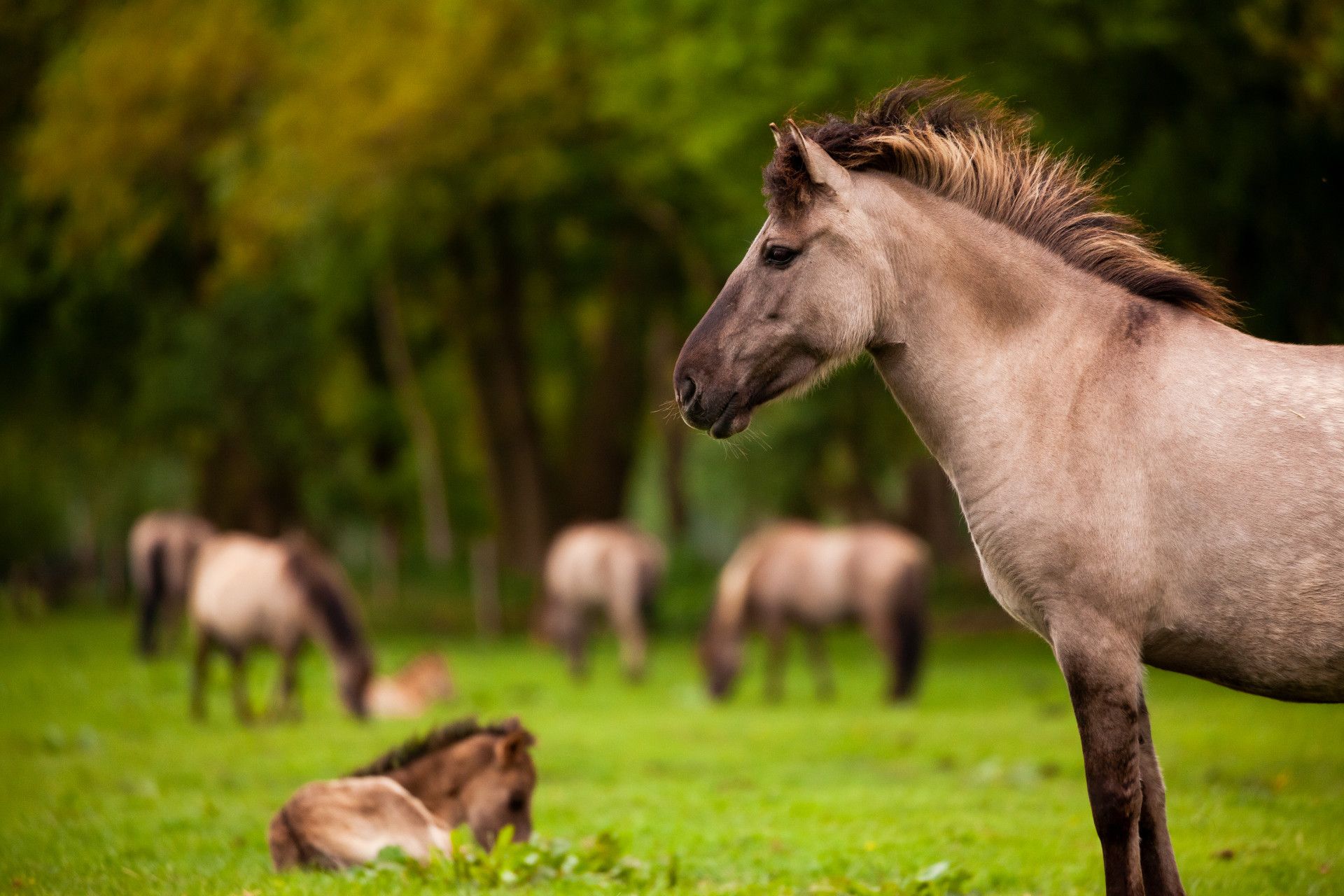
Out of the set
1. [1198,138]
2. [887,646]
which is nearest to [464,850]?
[887,646]

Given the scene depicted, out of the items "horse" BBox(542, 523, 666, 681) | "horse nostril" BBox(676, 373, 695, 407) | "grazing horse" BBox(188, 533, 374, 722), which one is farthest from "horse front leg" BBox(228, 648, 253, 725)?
"horse nostril" BBox(676, 373, 695, 407)

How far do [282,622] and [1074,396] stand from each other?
39.1ft

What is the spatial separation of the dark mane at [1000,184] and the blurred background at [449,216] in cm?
1214

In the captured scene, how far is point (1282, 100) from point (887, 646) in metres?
8.52

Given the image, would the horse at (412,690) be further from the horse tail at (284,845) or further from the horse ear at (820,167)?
the horse ear at (820,167)

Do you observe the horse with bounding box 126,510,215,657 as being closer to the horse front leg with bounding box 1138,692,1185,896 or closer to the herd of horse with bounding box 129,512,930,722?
the herd of horse with bounding box 129,512,930,722

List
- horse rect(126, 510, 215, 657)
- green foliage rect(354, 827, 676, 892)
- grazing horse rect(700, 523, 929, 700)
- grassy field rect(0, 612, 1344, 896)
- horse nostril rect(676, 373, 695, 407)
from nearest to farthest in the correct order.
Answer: horse nostril rect(676, 373, 695, 407) < green foliage rect(354, 827, 676, 892) < grassy field rect(0, 612, 1344, 896) < grazing horse rect(700, 523, 929, 700) < horse rect(126, 510, 215, 657)

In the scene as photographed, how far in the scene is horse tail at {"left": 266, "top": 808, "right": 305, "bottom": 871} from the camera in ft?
19.7

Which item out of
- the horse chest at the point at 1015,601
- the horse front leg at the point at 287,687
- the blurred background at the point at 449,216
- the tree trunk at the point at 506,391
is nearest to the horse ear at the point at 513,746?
the horse chest at the point at 1015,601

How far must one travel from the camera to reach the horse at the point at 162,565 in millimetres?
21281

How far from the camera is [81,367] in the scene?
28.2 metres

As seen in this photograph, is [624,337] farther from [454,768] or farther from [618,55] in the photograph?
[454,768]

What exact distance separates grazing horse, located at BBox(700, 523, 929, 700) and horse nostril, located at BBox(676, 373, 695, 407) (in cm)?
1212

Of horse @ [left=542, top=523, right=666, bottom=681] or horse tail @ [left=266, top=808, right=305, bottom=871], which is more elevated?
horse @ [left=542, top=523, right=666, bottom=681]
